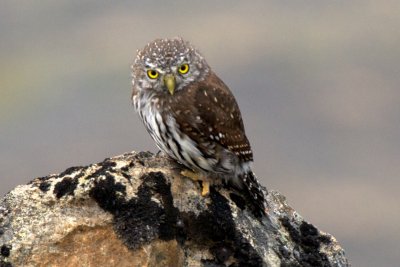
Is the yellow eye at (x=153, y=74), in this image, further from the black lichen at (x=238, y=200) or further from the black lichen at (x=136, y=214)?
the black lichen at (x=136, y=214)

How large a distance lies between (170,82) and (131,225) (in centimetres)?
213

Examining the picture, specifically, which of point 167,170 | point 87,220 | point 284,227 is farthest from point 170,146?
point 87,220

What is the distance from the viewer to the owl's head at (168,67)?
8016mm

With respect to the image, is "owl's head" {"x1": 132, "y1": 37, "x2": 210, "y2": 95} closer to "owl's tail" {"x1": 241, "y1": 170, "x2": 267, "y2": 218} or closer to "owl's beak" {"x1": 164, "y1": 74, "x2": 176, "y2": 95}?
"owl's beak" {"x1": 164, "y1": 74, "x2": 176, "y2": 95}

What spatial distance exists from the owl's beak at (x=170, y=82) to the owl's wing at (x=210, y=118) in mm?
137

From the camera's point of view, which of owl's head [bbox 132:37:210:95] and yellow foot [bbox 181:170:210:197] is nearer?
yellow foot [bbox 181:170:210:197]

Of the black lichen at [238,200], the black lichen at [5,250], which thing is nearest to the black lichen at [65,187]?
the black lichen at [5,250]

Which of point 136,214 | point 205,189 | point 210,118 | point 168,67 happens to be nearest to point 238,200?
point 205,189

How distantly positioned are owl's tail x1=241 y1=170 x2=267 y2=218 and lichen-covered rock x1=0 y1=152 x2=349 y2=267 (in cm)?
15

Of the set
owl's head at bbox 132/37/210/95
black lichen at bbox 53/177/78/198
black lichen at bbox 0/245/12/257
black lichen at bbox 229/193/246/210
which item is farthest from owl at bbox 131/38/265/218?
black lichen at bbox 0/245/12/257

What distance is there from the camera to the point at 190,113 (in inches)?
314

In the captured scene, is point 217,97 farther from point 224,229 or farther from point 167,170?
point 224,229

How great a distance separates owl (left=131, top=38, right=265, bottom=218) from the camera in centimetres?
788

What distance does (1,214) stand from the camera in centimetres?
632
